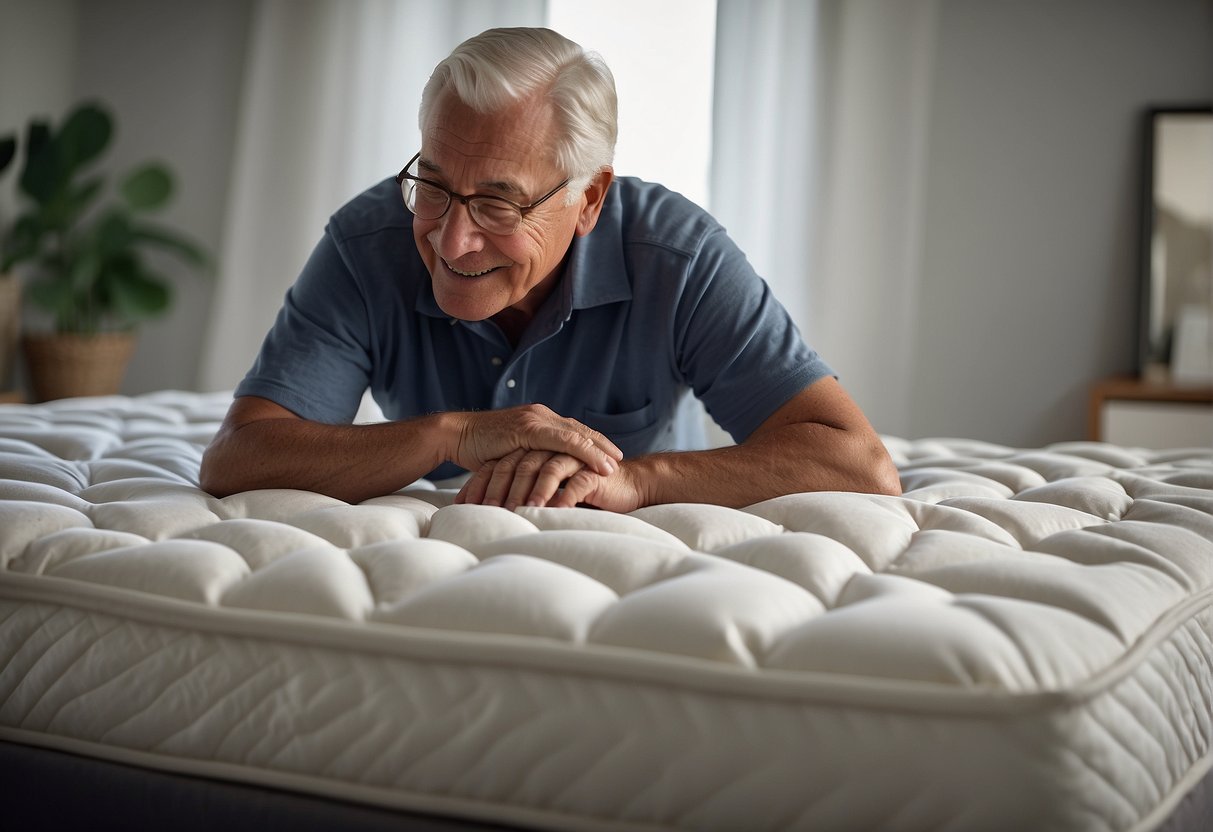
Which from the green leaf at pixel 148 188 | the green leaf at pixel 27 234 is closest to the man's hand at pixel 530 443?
the green leaf at pixel 27 234

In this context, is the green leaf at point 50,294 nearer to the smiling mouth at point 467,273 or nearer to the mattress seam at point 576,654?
the smiling mouth at point 467,273

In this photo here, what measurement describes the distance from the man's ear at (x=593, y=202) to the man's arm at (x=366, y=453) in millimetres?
367

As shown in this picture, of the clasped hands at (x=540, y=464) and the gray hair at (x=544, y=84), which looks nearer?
the clasped hands at (x=540, y=464)

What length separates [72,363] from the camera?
4062 millimetres

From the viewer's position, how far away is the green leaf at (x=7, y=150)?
3766mm

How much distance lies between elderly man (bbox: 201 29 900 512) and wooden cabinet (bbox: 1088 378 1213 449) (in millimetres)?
2322

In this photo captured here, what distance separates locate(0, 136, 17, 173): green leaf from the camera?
3766 mm

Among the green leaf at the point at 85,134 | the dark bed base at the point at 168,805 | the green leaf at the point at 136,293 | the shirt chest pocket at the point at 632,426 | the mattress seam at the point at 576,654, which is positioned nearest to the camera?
the mattress seam at the point at 576,654

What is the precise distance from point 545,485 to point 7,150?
345cm

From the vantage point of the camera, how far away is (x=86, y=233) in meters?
4.27

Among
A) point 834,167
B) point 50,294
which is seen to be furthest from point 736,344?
point 50,294

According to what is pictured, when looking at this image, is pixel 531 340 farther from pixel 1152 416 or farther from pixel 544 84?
pixel 1152 416

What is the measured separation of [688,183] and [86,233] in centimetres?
235

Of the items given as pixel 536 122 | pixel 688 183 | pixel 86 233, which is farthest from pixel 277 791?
pixel 86 233
